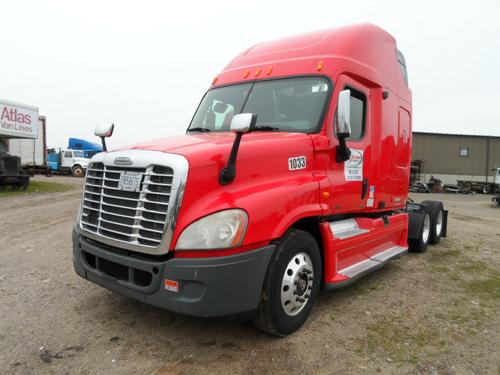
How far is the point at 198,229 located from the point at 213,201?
0.82 feet

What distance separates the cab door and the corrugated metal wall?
33443 mm

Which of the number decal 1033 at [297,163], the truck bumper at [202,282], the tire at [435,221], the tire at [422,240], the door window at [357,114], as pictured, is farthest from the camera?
the tire at [435,221]

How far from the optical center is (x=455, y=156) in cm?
3553

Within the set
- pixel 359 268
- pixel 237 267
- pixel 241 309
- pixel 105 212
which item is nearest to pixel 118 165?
pixel 105 212

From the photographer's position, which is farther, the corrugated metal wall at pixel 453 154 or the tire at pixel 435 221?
the corrugated metal wall at pixel 453 154

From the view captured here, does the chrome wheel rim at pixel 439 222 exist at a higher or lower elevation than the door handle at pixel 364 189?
lower

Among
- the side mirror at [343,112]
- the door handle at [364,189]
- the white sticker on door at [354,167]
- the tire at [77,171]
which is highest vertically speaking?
the side mirror at [343,112]

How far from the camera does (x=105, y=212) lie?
330cm

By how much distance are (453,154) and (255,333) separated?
123ft

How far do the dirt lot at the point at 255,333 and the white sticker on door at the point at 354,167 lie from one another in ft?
4.60

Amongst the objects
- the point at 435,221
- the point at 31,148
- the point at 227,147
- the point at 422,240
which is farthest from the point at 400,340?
the point at 31,148

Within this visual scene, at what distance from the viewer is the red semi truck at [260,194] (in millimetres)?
2855

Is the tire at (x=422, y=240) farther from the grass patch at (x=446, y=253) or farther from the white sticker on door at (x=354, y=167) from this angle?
the white sticker on door at (x=354, y=167)

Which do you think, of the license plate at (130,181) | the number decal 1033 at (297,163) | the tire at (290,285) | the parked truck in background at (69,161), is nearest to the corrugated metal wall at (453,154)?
the parked truck in background at (69,161)
